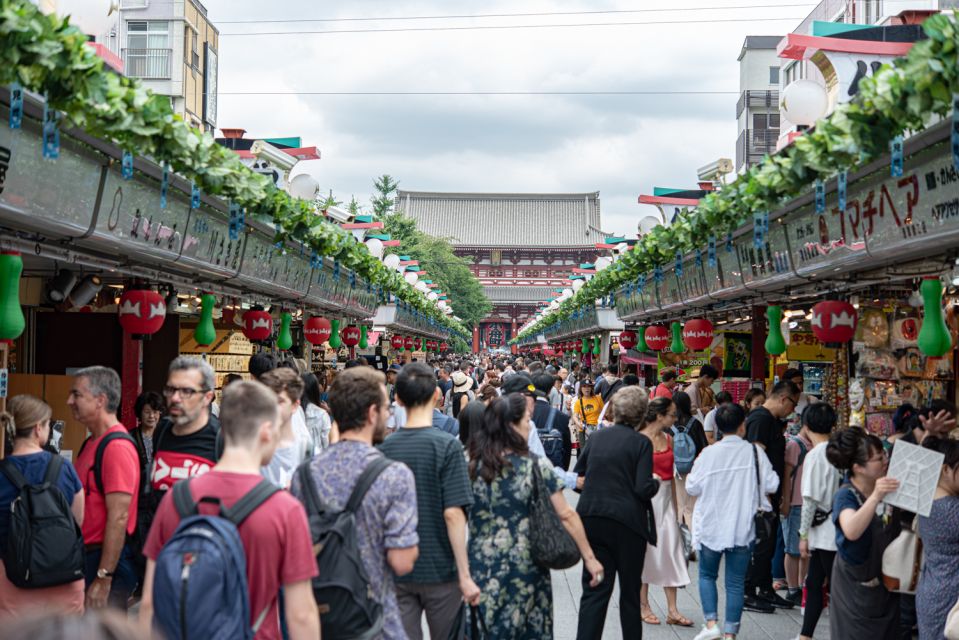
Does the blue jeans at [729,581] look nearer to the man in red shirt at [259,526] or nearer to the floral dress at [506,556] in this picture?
the floral dress at [506,556]

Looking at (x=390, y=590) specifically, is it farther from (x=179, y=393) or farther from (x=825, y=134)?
(x=825, y=134)

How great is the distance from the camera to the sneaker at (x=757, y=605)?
8.38m

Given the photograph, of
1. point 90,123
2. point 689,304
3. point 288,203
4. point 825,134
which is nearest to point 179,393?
point 90,123

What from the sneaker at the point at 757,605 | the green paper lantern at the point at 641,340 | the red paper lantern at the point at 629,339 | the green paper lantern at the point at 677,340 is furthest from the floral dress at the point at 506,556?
the red paper lantern at the point at 629,339

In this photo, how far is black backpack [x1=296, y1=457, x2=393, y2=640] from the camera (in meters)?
4.02

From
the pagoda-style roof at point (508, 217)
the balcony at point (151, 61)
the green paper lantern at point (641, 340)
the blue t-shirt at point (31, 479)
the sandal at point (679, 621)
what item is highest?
the pagoda-style roof at point (508, 217)

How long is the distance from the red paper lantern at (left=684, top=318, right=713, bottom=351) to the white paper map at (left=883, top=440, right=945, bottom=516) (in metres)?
8.04

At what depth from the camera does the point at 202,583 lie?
332cm

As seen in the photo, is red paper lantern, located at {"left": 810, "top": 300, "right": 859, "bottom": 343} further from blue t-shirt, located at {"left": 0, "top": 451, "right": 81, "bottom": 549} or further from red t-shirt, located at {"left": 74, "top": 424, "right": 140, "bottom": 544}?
blue t-shirt, located at {"left": 0, "top": 451, "right": 81, "bottom": 549}

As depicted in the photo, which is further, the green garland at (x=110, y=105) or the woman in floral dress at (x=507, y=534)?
the woman in floral dress at (x=507, y=534)

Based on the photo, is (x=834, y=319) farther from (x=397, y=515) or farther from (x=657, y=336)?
(x=657, y=336)

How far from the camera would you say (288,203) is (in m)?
9.71

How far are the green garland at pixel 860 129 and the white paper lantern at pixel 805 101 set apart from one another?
401 mm

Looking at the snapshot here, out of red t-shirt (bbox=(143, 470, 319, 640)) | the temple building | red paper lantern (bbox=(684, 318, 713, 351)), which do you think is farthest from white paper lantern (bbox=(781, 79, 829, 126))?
the temple building
